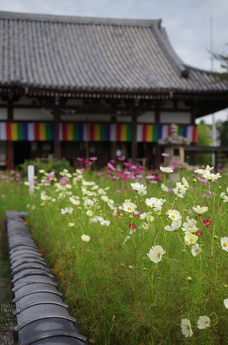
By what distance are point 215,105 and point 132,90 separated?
3897 millimetres

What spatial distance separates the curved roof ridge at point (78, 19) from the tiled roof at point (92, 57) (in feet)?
0.13

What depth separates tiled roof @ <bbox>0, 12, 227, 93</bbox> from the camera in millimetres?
9969

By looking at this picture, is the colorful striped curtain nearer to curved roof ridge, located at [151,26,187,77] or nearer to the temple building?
the temple building

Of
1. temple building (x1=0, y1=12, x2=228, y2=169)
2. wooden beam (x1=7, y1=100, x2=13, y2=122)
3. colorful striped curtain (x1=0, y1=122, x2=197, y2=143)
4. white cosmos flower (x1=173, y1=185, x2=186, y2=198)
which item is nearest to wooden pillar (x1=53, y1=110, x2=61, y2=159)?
temple building (x1=0, y1=12, x2=228, y2=169)

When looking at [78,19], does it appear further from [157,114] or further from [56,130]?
[56,130]

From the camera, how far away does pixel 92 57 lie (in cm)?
1220

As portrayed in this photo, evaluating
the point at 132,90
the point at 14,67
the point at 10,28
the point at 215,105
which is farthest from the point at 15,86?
the point at 215,105

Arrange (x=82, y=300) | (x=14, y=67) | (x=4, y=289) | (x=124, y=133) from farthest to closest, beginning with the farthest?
(x=124, y=133) → (x=14, y=67) → (x=4, y=289) → (x=82, y=300)

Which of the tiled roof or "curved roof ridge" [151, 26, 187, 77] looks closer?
the tiled roof

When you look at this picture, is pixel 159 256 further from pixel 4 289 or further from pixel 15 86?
pixel 15 86

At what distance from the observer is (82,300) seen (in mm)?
2318

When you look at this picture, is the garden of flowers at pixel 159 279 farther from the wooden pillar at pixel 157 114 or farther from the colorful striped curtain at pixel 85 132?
the wooden pillar at pixel 157 114

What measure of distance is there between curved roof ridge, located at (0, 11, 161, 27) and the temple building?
4 centimetres

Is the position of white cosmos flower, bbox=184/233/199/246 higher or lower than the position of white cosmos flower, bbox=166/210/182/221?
lower
